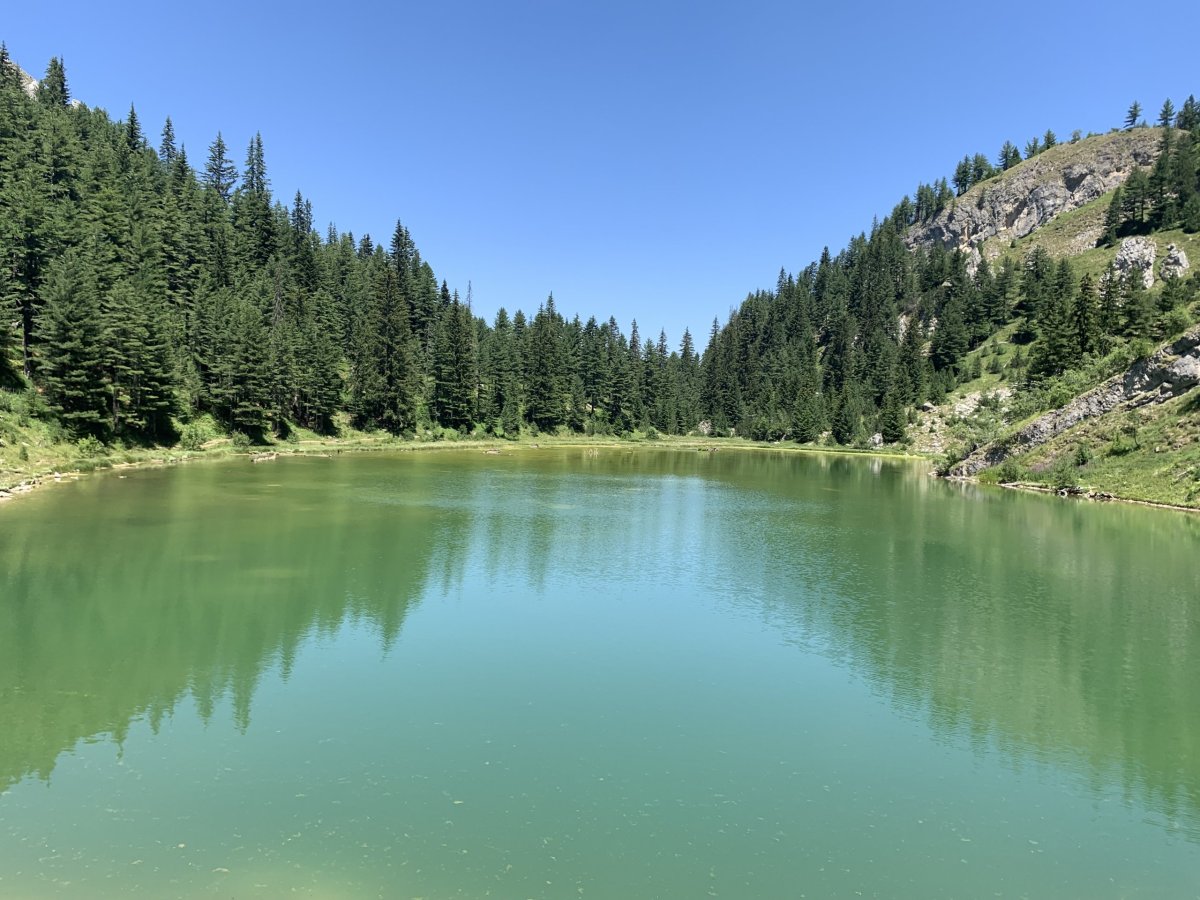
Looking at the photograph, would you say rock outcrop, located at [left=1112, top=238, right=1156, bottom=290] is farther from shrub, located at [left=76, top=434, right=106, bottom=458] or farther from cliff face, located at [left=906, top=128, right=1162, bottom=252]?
shrub, located at [left=76, top=434, right=106, bottom=458]

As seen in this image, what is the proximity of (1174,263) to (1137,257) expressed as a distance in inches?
342

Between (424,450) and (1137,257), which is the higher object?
(1137,257)

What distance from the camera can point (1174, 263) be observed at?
12825 centimetres

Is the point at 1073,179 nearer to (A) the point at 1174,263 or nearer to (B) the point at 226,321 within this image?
(A) the point at 1174,263

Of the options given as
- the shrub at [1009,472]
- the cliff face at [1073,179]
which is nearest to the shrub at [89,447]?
the shrub at [1009,472]

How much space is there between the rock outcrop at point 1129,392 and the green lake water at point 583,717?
97.7 ft

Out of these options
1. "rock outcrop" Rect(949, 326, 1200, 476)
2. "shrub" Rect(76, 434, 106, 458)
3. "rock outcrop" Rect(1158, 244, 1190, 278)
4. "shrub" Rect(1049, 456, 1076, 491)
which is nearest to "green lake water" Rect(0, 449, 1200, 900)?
"shrub" Rect(1049, 456, 1076, 491)

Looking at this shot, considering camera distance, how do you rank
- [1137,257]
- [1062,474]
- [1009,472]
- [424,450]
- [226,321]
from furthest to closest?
[1137,257]
[424,450]
[226,321]
[1009,472]
[1062,474]

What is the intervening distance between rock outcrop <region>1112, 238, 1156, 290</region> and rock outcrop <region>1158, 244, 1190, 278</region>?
2.15 m

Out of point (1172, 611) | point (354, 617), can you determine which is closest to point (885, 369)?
point (1172, 611)

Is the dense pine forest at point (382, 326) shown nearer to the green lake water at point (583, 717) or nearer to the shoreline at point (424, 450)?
the shoreline at point (424, 450)

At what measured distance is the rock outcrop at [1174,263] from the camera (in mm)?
125400

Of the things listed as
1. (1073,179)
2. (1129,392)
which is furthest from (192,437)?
(1073,179)

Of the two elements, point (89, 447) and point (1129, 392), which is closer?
point (89, 447)
